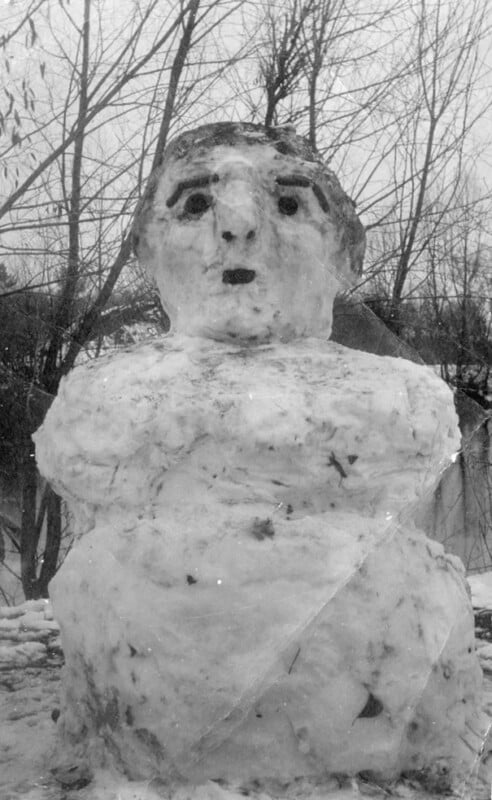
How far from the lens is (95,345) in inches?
93.5

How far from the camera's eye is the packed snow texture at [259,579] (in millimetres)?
1099

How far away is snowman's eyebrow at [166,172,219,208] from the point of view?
1.35 metres

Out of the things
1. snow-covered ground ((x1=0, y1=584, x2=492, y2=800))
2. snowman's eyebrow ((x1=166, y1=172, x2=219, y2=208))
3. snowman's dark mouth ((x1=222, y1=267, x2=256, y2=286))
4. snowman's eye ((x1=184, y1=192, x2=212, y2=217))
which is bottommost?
snow-covered ground ((x1=0, y1=584, x2=492, y2=800))

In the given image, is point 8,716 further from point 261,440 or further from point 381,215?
point 381,215

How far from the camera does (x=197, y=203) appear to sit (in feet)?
4.48

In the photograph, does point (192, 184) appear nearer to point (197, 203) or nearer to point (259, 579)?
point (197, 203)

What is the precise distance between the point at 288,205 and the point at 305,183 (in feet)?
0.16

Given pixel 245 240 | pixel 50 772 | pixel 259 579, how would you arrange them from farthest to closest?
pixel 245 240
pixel 50 772
pixel 259 579

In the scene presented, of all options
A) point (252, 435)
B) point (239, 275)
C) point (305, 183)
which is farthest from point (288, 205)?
point (252, 435)

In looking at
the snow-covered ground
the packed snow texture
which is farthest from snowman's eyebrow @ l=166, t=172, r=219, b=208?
the snow-covered ground

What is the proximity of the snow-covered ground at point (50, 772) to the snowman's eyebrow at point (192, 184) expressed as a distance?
3.16 feet

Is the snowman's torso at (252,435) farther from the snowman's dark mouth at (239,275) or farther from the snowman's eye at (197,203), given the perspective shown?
the snowman's eye at (197,203)

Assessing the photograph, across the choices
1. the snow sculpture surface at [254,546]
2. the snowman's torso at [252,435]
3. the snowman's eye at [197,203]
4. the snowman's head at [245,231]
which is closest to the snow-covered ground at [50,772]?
the snow sculpture surface at [254,546]

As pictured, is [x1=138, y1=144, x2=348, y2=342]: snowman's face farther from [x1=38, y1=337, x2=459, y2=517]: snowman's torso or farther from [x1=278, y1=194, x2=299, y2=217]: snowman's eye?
[x1=38, y1=337, x2=459, y2=517]: snowman's torso
